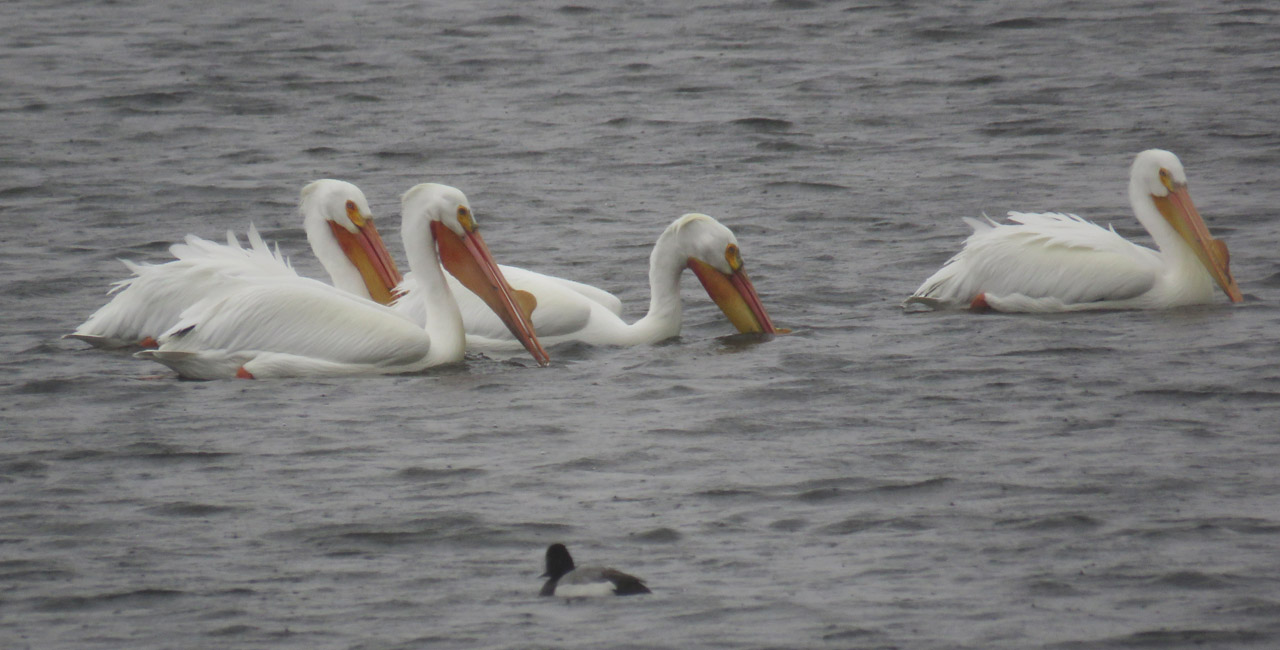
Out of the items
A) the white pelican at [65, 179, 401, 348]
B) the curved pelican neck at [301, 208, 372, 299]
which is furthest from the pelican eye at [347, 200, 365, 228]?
the curved pelican neck at [301, 208, 372, 299]

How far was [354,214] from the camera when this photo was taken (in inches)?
326

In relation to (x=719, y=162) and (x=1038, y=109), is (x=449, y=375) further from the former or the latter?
(x=1038, y=109)

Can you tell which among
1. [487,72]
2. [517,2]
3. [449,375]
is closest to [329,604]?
[449,375]

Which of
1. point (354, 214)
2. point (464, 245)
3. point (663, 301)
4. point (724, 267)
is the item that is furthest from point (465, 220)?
point (724, 267)

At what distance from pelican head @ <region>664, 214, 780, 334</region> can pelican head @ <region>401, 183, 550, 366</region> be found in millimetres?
788

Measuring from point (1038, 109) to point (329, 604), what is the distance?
936 cm

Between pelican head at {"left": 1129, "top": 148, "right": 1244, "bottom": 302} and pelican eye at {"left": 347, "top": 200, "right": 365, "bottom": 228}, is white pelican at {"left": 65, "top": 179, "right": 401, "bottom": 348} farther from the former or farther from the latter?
pelican head at {"left": 1129, "top": 148, "right": 1244, "bottom": 302}

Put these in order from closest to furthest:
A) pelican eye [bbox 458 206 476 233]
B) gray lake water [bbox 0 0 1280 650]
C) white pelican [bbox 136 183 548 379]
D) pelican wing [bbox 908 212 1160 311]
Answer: gray lake water [bbox 0 0 1280 650], white pelican [bbox 136 183 548 379], pelican eye [bbox 458 206 476 233], pelican wing [bbox 908 212 1160 311]

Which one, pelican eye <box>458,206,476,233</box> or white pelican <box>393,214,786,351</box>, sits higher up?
pelican eye <box>458,206,476,233</box>

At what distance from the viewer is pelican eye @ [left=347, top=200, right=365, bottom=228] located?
325 inches

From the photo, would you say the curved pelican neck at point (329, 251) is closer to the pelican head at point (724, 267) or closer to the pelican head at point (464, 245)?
the pelican head at point (464, 245)

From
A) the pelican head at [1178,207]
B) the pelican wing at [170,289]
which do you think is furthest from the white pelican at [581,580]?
the pelican head at [1178,207]

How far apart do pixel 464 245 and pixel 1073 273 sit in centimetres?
255

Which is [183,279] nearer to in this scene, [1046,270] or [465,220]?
[465,220]
